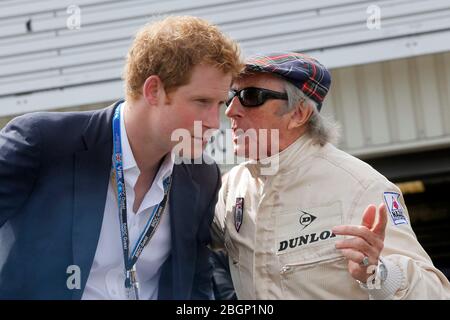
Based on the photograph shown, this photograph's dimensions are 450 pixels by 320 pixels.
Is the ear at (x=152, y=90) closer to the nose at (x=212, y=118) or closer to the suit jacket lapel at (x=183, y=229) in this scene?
the nose at (x=212, y=118)

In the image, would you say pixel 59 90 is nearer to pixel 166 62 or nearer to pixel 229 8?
pixel 229 8

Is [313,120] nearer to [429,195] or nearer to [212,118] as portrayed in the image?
[212,118]

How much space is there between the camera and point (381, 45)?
5965mm

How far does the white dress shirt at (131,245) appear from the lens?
3135 mm

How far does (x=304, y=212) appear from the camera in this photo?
3404 mm

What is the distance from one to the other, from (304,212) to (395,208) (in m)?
0.34

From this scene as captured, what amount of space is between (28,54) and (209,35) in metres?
3.44

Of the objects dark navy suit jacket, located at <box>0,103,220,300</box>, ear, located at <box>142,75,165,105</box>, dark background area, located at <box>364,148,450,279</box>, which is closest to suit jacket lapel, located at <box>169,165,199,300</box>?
dark navy suit jacket, located at <box>0,103,220,300</box>

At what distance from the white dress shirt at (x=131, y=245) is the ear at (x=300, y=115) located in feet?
1.95

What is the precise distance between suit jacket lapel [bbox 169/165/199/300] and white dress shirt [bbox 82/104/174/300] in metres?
0.05

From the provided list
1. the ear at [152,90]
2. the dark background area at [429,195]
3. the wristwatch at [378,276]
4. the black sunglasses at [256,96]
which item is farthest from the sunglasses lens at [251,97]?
the dark background area at [429,195]

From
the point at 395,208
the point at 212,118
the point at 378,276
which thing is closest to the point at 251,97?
the point at 212,118

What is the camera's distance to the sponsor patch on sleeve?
10.8 ft

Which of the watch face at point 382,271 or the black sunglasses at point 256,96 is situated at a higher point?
the black sunglasses at point 256,96
